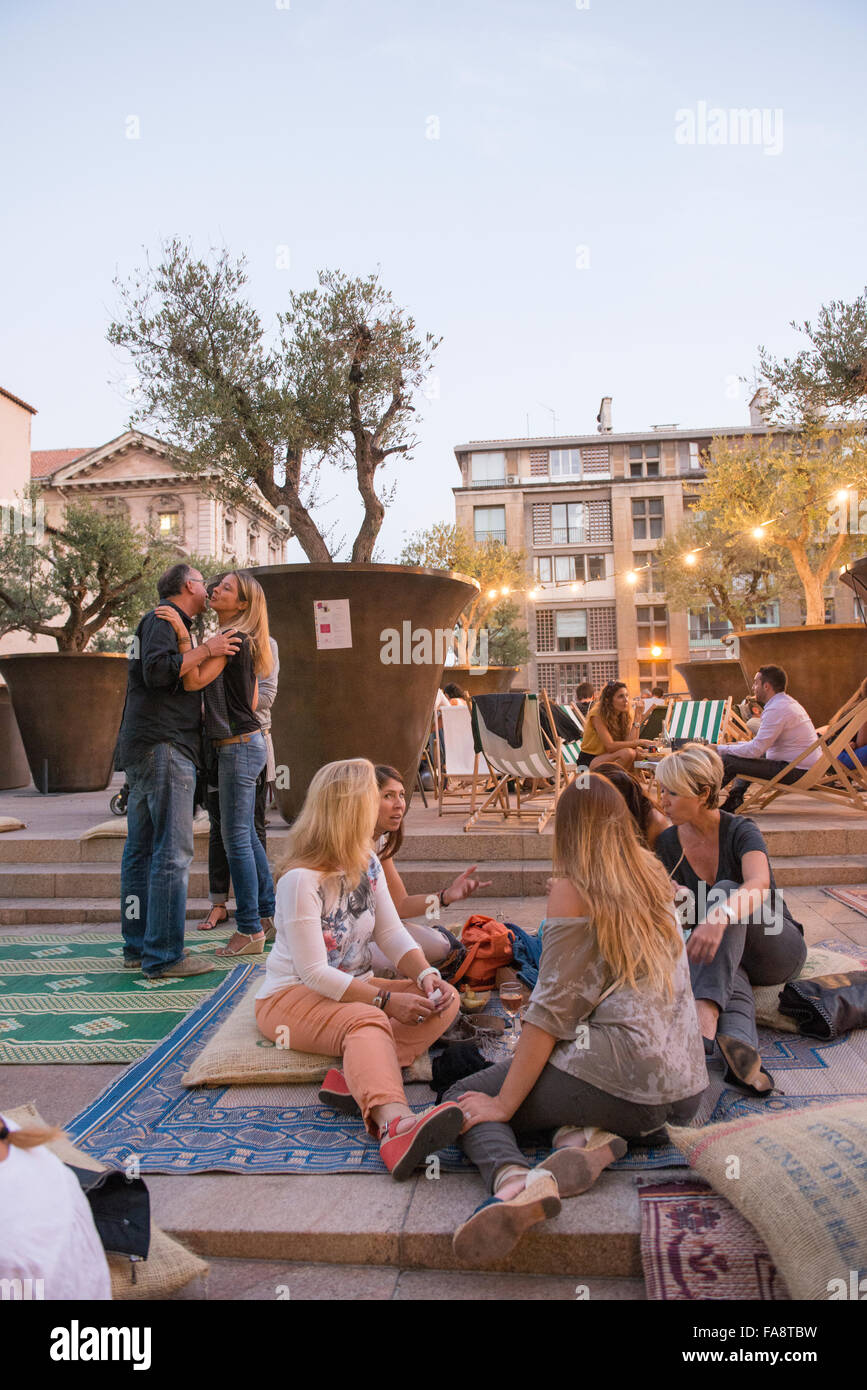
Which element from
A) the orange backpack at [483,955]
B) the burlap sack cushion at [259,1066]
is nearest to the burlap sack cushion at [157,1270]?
the burlap sack cushion at [259,1066]

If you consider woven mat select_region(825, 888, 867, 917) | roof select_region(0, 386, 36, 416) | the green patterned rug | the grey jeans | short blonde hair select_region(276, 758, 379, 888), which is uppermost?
roof select_region(0, 386, 36, 416)

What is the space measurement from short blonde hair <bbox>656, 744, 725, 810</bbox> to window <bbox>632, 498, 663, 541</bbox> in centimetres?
4432

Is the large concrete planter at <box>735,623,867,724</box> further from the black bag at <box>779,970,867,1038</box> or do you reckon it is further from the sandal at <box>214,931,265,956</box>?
the sandal at <box>214,931,265,956</box>

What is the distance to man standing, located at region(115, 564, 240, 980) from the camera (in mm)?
3842

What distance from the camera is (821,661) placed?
9508 millimetres

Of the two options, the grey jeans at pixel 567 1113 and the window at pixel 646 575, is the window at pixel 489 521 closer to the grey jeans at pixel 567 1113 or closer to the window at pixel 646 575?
the window at pixel 646 575

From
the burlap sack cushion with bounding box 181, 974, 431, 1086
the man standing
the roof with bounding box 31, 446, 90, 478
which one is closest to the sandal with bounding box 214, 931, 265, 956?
the man standing

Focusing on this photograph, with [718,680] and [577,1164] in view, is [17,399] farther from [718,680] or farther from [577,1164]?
[577,1164]

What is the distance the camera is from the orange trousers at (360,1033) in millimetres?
2363

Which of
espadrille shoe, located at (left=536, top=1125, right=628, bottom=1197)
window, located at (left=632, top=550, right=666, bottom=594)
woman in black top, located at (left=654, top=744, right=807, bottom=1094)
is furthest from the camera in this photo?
window, located at (left=632, top=550, right=666, bottom=594)

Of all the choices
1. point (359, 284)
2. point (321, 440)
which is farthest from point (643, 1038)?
point (359, 284)

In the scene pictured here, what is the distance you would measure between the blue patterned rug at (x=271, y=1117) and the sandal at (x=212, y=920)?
1.73 meters

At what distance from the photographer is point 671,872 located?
323cm

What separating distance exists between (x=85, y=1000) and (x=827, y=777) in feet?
16.4
